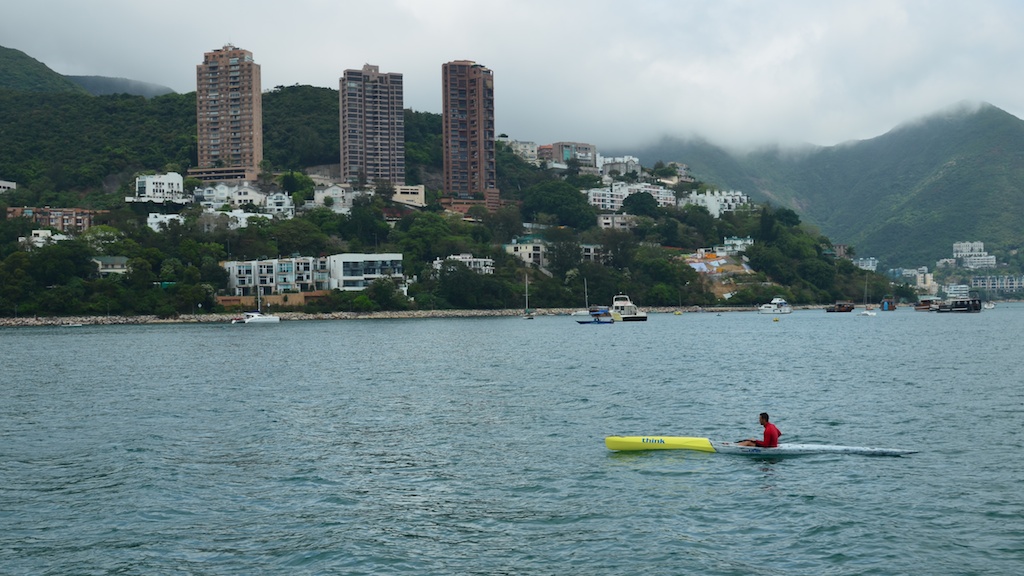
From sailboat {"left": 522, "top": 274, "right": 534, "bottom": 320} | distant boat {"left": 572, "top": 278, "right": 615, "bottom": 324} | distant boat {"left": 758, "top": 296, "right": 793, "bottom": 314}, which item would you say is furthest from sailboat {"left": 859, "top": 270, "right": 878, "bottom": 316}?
sailboat {"left": 522, "top": 274, "right": 534, "bottom": 320}

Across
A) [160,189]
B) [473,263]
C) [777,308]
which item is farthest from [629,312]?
[160,189]

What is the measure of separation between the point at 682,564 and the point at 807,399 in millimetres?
23208

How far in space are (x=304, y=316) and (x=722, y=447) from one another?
106469 mm

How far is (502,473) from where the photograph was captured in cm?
2452

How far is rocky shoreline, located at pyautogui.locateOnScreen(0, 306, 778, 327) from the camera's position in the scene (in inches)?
4444

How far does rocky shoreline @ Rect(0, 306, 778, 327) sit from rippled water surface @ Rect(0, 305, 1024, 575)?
65117 millimetres

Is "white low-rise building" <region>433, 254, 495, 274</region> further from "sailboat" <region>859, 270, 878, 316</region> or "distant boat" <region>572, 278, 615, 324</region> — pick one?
"sailboat" <region>859, 270, 878, 316</region>

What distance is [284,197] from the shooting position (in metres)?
170

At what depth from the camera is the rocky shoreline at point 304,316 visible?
11288 centimetres

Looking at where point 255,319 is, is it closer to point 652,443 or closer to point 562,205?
point 562,205

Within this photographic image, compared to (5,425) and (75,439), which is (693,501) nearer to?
(75,439)

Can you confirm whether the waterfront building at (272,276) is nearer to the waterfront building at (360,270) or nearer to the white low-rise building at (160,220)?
the waterfront building at (360,270)

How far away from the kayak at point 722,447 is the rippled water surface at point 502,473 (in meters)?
0.40

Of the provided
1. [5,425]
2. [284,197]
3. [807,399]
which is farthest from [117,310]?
[807,399]
